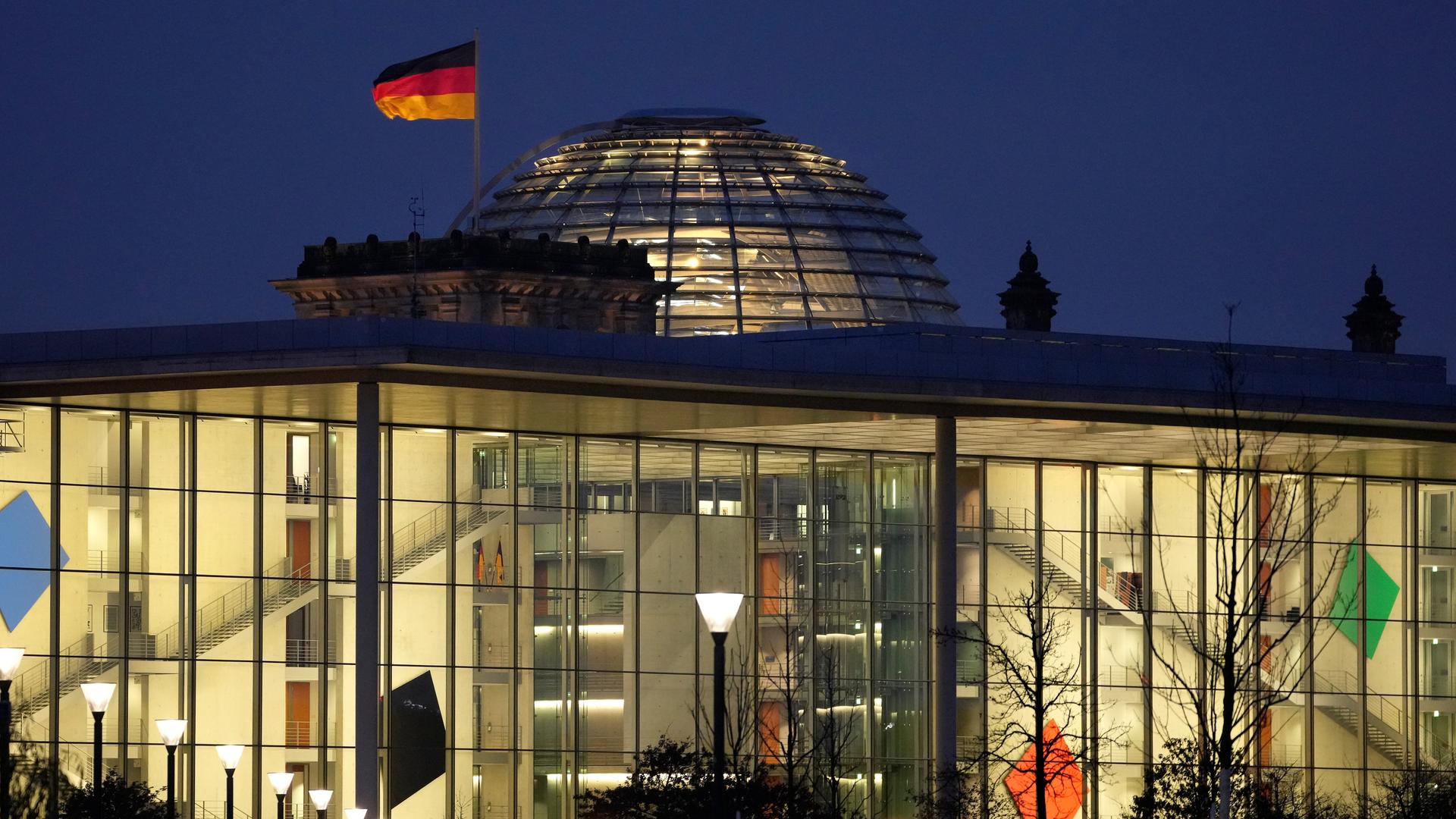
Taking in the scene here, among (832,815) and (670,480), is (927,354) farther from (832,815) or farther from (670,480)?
(832,815)

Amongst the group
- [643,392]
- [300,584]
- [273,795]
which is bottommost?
[273,795]

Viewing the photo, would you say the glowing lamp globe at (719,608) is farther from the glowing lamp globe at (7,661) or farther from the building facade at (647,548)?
the building facade at (647,548)

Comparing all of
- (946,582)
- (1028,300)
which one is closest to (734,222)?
(1028,300)

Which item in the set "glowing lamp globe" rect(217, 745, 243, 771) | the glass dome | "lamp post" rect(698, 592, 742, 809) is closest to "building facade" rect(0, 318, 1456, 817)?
"glowing lamp globe" rect(217, 745, 243, 771)

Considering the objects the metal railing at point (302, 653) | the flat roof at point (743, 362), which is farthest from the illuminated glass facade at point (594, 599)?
the flat roof at point (743, 362)

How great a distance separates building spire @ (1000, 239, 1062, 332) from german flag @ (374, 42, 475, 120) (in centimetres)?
2256

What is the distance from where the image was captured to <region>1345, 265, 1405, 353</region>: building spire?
77.1 meters

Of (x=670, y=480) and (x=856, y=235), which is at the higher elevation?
(x=856, y=235)

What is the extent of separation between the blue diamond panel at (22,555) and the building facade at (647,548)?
55mm

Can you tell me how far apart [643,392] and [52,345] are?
32.9 ft

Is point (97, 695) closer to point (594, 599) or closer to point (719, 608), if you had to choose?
point (719, 608)

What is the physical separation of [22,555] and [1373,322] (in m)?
43.5

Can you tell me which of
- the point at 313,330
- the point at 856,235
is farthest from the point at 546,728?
the point at 856,235

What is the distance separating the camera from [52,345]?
1796 inches
